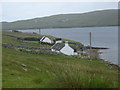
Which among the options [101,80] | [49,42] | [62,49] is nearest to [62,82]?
[101,80]

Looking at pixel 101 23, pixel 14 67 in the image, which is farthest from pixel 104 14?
pixel 14 67

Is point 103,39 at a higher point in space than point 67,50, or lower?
higher

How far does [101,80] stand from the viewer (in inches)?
213

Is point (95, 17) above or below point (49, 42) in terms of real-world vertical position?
above

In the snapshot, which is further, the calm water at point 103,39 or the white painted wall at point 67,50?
the calm water at point 103,39

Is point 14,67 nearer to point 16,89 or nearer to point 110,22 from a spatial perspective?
point 16,89

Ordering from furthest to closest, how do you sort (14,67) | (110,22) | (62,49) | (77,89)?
(110,22), (62,49), (14,67), (77,89)

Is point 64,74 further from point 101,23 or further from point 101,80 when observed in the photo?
point 101,23

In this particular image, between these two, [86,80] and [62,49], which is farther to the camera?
[62,49]

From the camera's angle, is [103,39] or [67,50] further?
[103,39]

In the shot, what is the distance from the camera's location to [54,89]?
221 inches

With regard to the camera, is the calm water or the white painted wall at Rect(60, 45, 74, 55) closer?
the white painted wall at Rect(60, 45, 74, 55)

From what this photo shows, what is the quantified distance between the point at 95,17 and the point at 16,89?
187 metres

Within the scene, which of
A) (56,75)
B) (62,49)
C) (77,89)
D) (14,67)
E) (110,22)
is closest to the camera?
(77,89)
